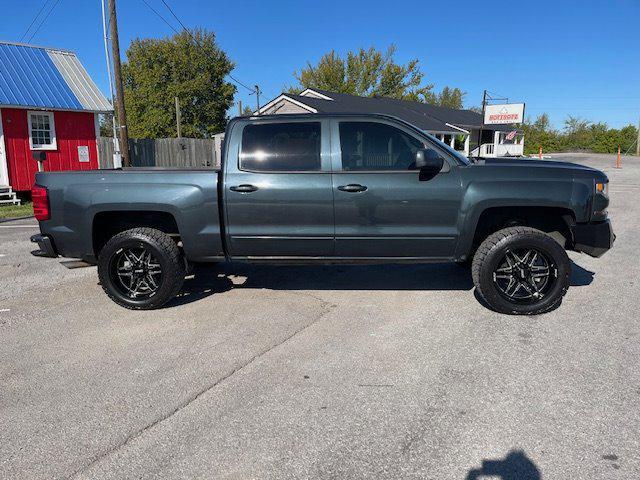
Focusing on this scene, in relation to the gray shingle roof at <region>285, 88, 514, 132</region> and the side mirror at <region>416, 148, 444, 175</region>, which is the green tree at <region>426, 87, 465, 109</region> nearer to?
the gray shingle roof at <region>285, 88, 514, 132</region>

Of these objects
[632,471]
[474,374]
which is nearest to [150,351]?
[474,374]

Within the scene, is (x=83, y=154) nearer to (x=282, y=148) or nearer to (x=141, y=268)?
(x=141, y=268)

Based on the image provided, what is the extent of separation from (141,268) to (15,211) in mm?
10520

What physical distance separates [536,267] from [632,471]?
245 centimetres

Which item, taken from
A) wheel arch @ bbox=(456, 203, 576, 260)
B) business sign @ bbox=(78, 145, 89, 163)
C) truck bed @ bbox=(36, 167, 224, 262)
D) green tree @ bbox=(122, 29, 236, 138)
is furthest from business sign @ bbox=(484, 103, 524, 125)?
truck bed @ bbox=(36, 167, 224, 262)

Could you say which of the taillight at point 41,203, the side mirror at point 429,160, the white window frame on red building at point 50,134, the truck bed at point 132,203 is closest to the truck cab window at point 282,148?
the truck bed at point 132,203

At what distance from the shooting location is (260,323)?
4562mm

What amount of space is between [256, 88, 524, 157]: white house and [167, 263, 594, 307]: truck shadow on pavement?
508 inches

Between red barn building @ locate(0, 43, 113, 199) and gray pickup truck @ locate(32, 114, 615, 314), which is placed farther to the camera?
red barn building @ locate(0, 43, 113, 199)

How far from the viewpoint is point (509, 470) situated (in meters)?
2.47

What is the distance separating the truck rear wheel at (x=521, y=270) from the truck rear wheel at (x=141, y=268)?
2.96 meters

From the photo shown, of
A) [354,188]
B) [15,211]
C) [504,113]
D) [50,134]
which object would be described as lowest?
[15,211]

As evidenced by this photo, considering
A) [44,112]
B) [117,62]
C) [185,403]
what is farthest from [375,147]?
[44,112]

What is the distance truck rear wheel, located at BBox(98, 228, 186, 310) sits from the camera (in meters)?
4.84
